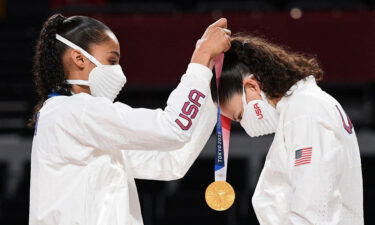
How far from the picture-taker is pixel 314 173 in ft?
7.51

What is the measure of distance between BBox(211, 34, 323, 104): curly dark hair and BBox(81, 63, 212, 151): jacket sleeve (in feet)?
0.60

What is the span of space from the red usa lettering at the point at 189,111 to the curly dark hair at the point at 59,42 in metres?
0.45

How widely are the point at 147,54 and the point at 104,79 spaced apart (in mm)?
4431

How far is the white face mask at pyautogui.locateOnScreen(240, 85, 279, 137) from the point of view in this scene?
2619mm

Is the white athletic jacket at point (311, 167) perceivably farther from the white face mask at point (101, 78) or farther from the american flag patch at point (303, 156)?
the white face mask at point (101, 78)

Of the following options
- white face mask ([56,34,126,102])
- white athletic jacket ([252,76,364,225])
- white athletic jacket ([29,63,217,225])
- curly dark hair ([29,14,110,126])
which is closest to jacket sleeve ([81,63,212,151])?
white athletic jacket ([29,63,217,225])

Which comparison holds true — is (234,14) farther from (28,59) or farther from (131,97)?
(28,59)

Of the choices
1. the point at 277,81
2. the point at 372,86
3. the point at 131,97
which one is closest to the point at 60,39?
the point at 277,81

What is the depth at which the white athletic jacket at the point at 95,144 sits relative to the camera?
2.47 meters

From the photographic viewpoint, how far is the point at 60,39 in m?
2.67

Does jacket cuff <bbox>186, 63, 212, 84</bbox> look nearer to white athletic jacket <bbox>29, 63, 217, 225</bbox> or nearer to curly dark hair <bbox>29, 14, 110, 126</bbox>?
white athletic jacket <bbox>29, 63, 217, 225</bbox>

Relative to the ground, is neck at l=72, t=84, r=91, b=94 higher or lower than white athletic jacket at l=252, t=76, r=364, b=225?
higher

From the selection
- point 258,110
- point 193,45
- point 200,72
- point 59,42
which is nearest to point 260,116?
point 258,110

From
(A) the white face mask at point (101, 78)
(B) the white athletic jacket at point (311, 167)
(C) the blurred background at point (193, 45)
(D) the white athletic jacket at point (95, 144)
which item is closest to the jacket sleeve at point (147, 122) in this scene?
(D) the white athletic jacket at point (95, 144)
